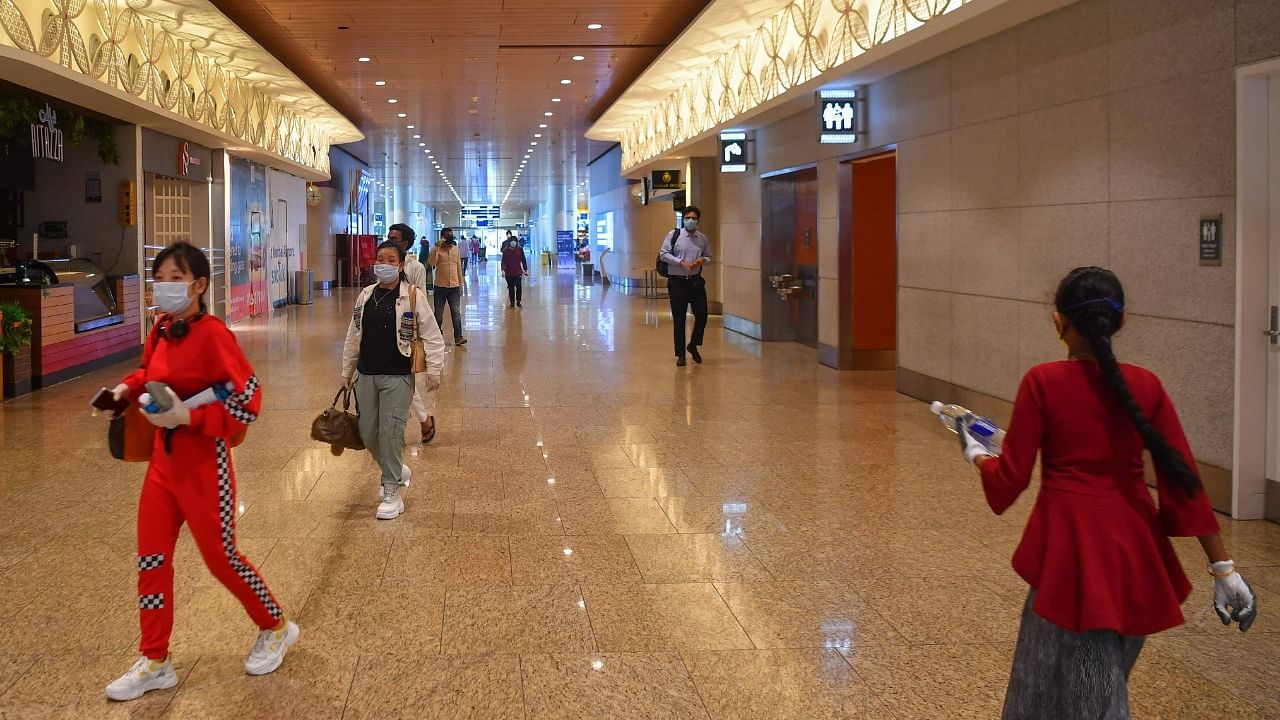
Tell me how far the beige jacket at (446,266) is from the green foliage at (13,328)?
5.36m

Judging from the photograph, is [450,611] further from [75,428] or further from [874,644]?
[75,428]

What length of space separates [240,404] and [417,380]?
3024mm

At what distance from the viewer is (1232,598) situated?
2.73 m

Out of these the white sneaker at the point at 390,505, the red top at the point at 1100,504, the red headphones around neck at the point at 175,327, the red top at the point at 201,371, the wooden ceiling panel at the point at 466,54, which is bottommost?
the white sneaker at the point at 390,505

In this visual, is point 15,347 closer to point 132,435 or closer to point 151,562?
point 132,435

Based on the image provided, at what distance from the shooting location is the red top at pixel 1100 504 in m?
2.68

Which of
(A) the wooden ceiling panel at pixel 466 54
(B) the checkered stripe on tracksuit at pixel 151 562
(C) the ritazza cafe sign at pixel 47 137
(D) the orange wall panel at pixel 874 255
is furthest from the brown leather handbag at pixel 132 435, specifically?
(C) the ritazza cafe sign at pixel 47 137

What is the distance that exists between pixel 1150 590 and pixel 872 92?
1001 centimetres

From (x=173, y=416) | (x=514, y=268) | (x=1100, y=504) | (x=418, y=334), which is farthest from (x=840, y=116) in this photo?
(x=514, y=268)

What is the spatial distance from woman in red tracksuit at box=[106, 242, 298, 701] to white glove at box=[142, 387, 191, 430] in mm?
50

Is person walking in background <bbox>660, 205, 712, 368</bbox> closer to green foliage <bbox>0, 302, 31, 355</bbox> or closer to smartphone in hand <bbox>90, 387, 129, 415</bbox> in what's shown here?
green foliage <bbox>0, 302, 31, 355</bbox>

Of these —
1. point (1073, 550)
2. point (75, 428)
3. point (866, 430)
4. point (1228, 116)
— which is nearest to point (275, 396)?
point (75, 428)

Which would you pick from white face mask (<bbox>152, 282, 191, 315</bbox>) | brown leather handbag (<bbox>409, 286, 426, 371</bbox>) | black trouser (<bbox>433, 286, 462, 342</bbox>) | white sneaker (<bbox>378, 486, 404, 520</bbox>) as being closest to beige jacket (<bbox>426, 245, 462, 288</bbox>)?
black trouser (<bbox>433, 286, 462, 342</bbox>)

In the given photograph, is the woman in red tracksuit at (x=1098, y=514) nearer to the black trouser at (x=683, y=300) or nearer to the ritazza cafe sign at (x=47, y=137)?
the black trouser at (x=683, y=300)
